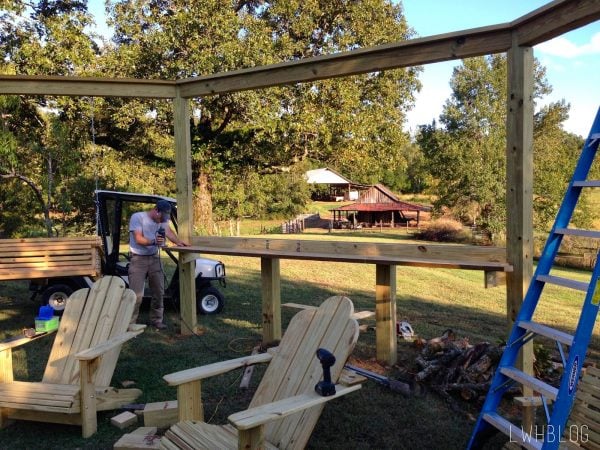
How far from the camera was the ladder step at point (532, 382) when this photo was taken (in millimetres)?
2670

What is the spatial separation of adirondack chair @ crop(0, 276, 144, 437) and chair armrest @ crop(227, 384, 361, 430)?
1590 millimetres

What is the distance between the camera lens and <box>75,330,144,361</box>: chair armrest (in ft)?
11.5

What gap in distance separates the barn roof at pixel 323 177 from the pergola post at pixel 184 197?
35030mm

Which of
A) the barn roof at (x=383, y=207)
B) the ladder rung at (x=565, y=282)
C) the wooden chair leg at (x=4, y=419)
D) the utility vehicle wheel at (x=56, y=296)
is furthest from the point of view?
the barn roof at (x=383, y=207)

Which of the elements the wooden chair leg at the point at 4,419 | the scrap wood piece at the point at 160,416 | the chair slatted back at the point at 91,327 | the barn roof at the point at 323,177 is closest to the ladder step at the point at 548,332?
the scrap wood piece at the point at 160,416

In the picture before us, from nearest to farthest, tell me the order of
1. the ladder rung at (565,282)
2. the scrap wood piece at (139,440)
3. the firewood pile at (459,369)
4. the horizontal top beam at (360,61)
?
the ladder rung at (565,282) → the scrap wood piece at (139,440) → the horizontal top beam at (360,61) → the firewood pile at (459,369)

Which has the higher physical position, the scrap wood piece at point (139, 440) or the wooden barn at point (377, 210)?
the wooden barn at point (377, 210)

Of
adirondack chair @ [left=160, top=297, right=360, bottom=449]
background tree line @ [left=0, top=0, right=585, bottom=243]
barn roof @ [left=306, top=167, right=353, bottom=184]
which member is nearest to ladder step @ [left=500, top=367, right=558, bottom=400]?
adirondack chair @ [left=160, top=297, right=360, bottom=449]

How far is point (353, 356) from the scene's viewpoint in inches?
209

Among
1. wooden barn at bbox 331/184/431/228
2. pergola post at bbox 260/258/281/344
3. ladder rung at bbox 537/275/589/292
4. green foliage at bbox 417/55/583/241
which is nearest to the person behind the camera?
ladder rung at bbox 537/275/589/292

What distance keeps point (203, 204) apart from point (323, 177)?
22.5 metres

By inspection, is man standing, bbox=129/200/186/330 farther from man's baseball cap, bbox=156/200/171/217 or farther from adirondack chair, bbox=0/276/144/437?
adirondack chair, bbox=0/276/144/437

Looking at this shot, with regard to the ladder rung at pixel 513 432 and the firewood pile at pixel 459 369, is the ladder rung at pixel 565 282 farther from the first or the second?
the firewood pile at pixel 459 369

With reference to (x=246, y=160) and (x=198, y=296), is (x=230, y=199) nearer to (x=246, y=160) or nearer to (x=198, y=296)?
(x=246, y=160)
